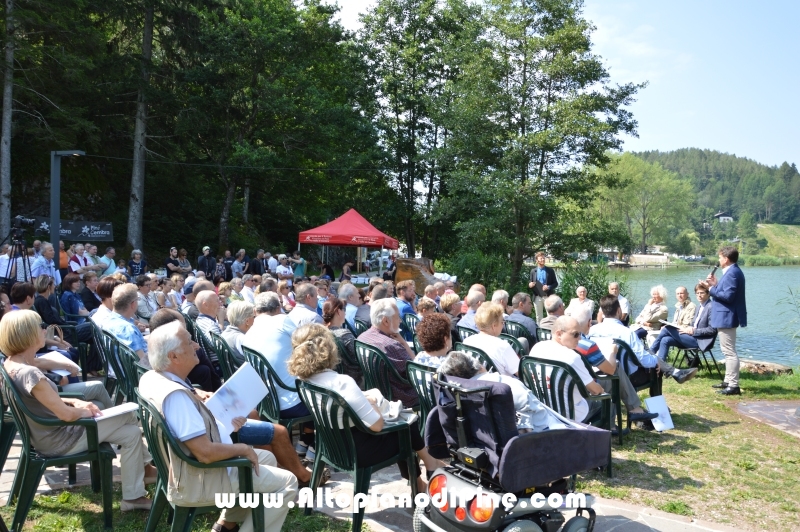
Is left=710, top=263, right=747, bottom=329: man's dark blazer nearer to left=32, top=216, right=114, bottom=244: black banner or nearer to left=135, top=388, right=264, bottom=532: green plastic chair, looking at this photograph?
left=135, top=388, right=264, bottom=532: green plastic chair

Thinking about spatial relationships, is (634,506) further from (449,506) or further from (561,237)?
(561,237)

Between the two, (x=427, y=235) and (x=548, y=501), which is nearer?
(x=548, y=501)

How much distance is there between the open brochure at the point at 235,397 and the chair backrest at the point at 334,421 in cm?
34

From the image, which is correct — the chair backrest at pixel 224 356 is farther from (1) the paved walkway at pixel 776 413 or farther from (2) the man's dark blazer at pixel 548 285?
(2) the man's dark blazer at pixel 548 285

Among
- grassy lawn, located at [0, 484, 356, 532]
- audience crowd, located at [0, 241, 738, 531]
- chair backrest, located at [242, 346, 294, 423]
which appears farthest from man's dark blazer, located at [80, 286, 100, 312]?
grassy lawn, located at [0, 484, 356, 532]

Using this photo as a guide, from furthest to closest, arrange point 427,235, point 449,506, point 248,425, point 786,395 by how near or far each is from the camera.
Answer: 1. point 427,235
2. point 786,395
3. point 248,425
4. point 449,506

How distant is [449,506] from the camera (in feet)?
9.30

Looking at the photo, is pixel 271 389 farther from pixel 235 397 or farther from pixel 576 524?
pixel 576 524

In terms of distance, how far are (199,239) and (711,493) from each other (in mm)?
22955

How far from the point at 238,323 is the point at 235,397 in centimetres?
205

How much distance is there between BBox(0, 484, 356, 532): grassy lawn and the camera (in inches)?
130

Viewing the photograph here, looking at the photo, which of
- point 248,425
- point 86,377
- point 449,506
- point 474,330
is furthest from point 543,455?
point 86,377

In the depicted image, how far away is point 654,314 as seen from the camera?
7863 millimetres

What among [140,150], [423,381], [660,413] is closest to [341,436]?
[423,381]
